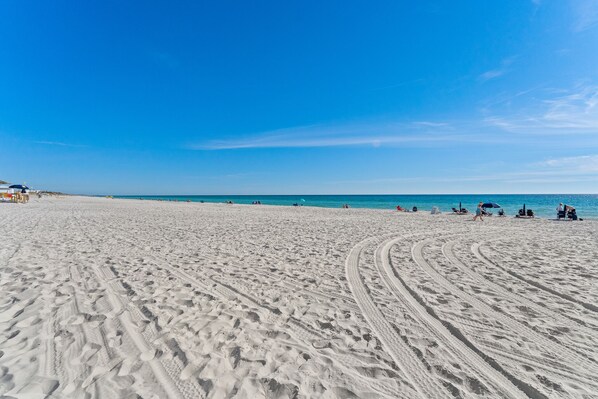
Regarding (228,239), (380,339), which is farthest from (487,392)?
(228,239)

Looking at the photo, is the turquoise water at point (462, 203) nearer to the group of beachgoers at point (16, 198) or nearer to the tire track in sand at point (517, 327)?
the tire track in sand at point (517, 327)

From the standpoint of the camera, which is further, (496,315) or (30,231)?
(30,231)

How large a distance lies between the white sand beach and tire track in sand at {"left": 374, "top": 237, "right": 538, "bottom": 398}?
17 mm

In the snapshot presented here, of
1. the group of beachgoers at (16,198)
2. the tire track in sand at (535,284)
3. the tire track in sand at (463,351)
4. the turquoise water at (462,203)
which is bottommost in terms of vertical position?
the turquoise water at (462,203)

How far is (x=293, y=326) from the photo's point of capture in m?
3.67

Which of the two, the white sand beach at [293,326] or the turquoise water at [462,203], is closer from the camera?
the white sand beach at [293,326]

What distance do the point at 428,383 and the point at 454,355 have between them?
651mm

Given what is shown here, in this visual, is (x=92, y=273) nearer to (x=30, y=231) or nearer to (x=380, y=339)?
(x=380, y=339)

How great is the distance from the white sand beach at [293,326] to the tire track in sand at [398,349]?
0.02m

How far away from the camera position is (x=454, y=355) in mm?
3062

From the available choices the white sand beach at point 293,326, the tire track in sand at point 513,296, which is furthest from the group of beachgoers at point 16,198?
the tire track in sand at point 513,296

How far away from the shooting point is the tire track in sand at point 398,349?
2.58m

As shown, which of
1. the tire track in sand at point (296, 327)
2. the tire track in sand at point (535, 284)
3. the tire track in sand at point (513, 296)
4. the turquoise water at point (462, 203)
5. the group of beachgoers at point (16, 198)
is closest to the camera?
the tire track in sand at point (296, 327)

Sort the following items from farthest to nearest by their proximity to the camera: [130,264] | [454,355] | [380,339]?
[130,264], [380,339], [454,355]
